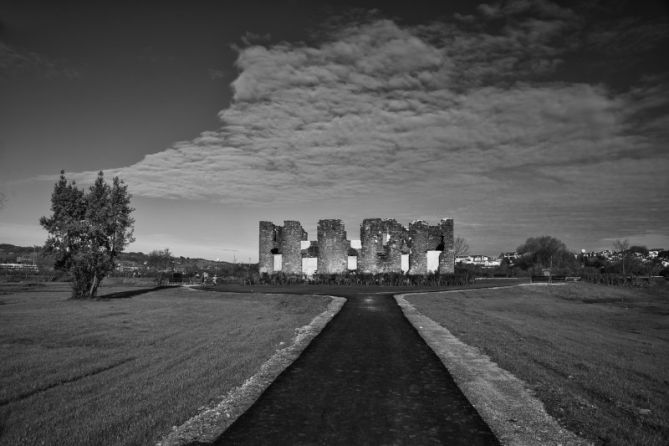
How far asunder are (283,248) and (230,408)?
3849 centimetres

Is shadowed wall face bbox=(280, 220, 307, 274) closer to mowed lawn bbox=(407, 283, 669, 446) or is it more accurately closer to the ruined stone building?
the ruined stone building

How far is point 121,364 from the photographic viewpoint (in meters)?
11.5

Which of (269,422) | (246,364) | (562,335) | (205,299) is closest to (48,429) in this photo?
(269,422)

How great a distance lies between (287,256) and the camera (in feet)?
149

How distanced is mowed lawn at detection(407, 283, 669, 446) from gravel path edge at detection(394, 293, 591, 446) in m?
0.28

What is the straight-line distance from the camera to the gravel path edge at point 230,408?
20.0 feet

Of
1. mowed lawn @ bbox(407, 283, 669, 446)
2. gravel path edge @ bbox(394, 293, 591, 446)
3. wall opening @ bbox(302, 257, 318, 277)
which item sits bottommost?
mowed lawn @ bbox(407, 283, 669, 446)

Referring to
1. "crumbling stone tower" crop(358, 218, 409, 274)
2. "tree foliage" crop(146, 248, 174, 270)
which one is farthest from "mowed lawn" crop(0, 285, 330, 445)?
"tree foliage" crop(146, 248, 174, 270)

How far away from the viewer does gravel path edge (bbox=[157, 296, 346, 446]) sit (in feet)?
20.0

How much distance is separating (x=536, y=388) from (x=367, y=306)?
13.3 m

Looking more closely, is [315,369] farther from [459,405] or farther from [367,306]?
[367,306]

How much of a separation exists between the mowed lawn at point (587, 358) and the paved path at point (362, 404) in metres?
1.76

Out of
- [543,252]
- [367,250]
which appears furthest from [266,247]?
[543,252]

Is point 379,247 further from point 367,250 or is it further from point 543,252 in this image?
point 543,252
